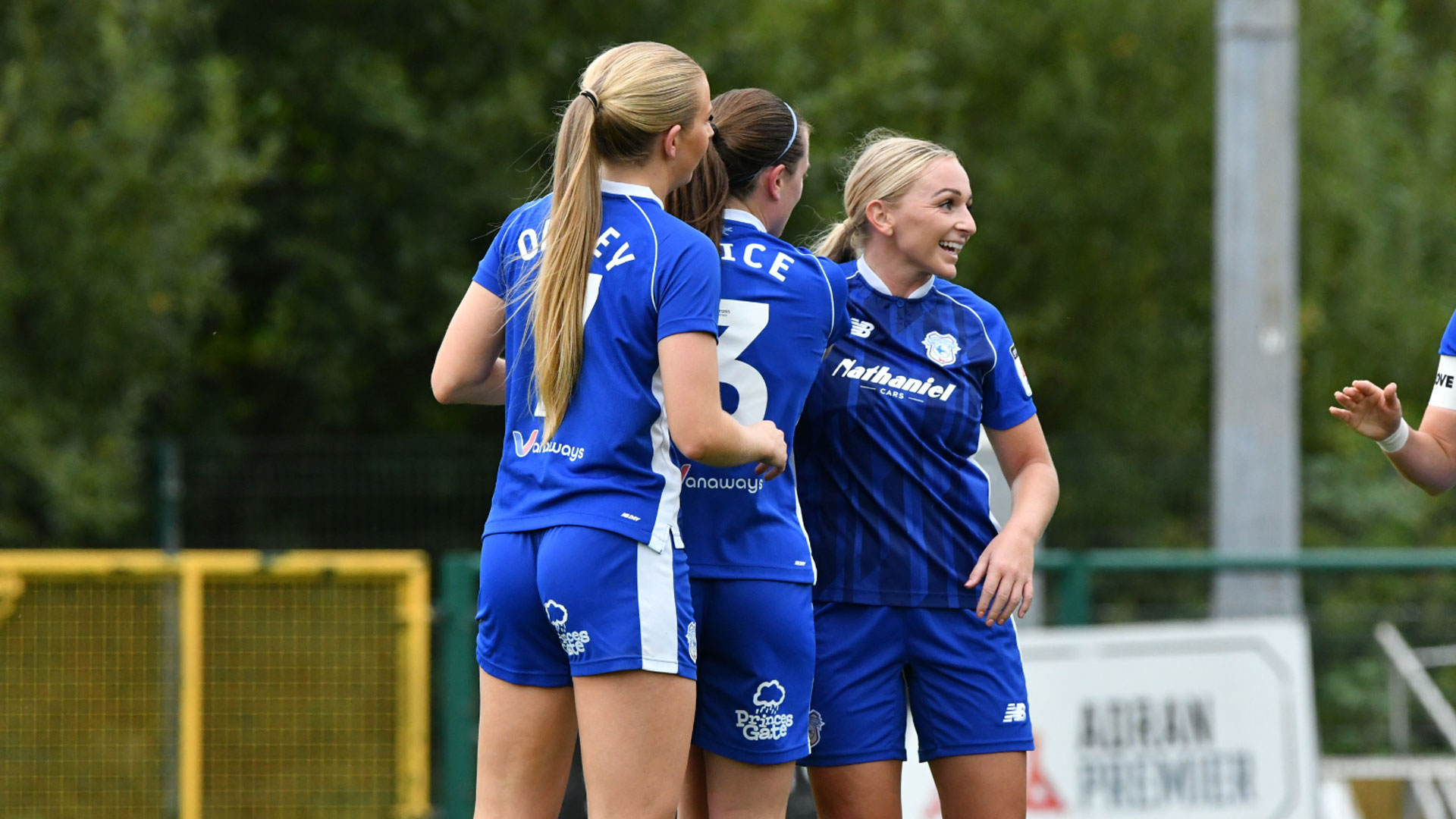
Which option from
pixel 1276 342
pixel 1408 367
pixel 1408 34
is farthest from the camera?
pixel 1408 34

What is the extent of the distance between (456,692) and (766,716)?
4.66 metres

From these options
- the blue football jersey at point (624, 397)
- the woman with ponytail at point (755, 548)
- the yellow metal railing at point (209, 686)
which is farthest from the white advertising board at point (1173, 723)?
the blue football jersey at point (624, 397)

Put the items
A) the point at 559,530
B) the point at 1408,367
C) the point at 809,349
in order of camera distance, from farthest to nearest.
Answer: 1. the point at 1408,367
2. the point at 809,349
3. the point at 559,530

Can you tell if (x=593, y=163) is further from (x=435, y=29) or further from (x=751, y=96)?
(x=435, y=29)

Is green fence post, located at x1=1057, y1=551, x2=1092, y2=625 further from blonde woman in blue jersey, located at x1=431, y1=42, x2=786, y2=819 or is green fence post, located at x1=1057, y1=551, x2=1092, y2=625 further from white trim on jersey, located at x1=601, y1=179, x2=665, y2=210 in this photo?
white trim on jersey, located at x1=601, y1=179, x2=665, y2=210

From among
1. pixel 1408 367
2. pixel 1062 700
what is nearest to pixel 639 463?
pixel 1062 700

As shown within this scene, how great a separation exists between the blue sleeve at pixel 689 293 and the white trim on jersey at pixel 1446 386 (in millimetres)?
1857

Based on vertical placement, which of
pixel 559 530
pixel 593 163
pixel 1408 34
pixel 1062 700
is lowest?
pixel 1062 700

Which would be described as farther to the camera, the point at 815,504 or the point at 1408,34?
the point at 1408,34

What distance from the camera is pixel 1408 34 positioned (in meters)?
22.0

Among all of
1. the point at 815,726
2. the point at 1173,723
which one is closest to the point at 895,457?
the point at 815,726

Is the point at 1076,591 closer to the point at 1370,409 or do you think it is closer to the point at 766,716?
the point at 1370,409

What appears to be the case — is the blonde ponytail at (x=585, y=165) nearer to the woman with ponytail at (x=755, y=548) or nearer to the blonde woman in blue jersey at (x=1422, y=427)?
the woman with ponytail at (x=755, y=548)

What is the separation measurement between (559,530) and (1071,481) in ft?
29.2
